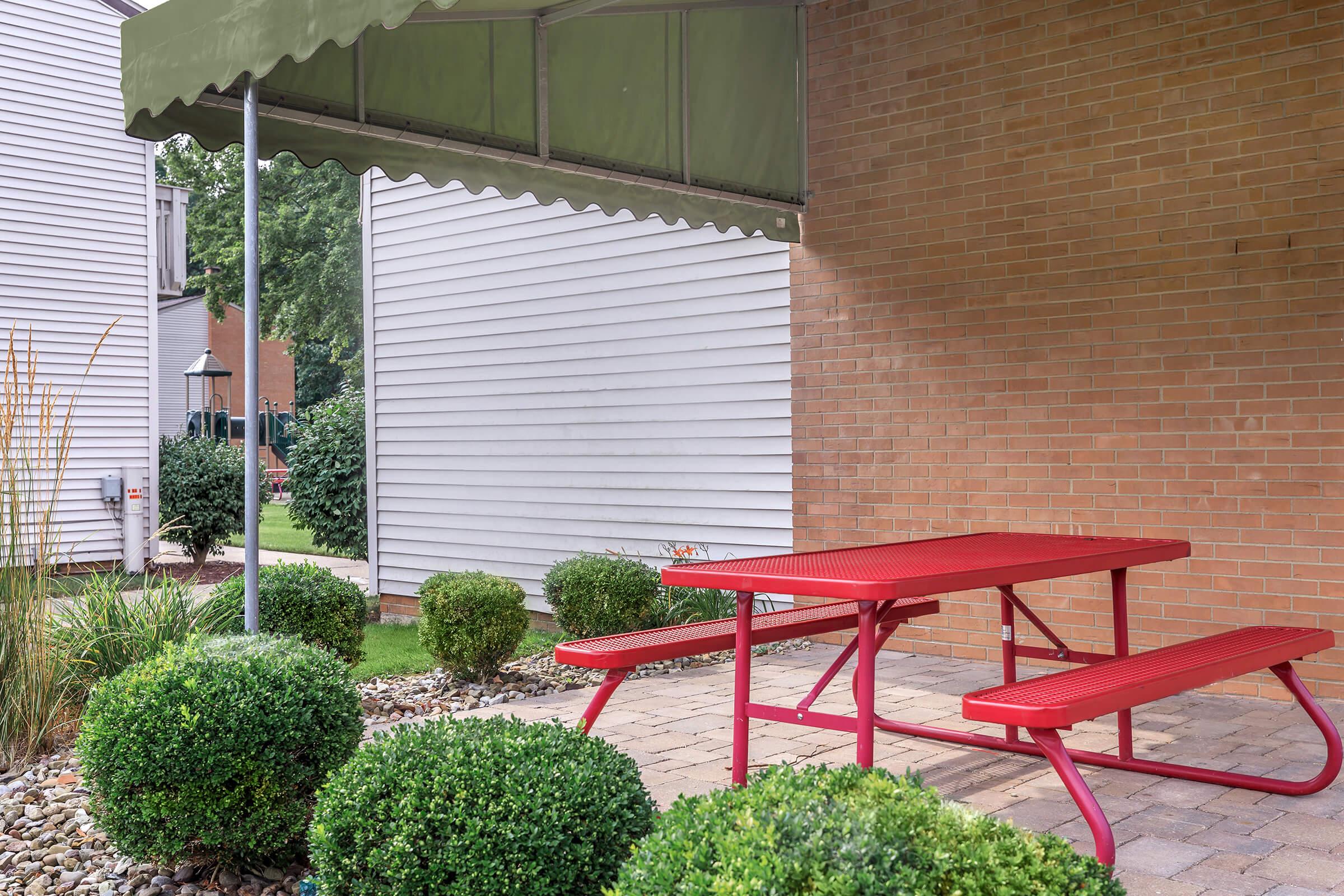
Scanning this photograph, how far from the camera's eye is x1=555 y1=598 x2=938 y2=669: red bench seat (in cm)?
386

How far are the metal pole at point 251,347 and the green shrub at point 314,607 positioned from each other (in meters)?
1.58

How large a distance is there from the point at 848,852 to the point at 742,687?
2.04 m

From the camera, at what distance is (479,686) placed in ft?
20.5

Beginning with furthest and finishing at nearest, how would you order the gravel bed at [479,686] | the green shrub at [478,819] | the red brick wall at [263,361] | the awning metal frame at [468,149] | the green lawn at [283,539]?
1. the red brick wall at [263,361]
2. the green lawn at [283,539]
3. the gravel bed at [479,686]
4. the awning metal frame at [468,149]
5. the green shrub at [478,819]

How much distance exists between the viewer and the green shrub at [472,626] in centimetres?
622

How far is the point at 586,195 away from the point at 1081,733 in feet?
13.4

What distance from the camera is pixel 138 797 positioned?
322 cm

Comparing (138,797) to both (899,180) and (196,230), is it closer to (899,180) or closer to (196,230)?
(899,180)

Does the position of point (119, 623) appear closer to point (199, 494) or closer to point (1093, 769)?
point (1093, 769)

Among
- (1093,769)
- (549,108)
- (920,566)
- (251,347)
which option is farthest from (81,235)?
(1093,769)

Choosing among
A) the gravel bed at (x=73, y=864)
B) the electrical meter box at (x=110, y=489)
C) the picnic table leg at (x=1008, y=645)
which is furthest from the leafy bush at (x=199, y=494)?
the picnic table leg at (x=1008, y=645)

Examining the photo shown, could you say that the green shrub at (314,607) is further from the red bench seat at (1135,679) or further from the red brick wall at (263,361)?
the red brick wall at (263,361)

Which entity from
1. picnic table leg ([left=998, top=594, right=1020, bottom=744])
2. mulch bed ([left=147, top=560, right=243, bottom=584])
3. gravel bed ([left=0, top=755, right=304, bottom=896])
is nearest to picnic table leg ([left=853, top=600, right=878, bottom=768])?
picnic table leg ([left=998, top=594, right=1020, bottom=744])

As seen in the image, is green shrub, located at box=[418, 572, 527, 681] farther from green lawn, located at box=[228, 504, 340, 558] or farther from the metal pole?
green lawn, located at box=[228, 504, 340, 558]
